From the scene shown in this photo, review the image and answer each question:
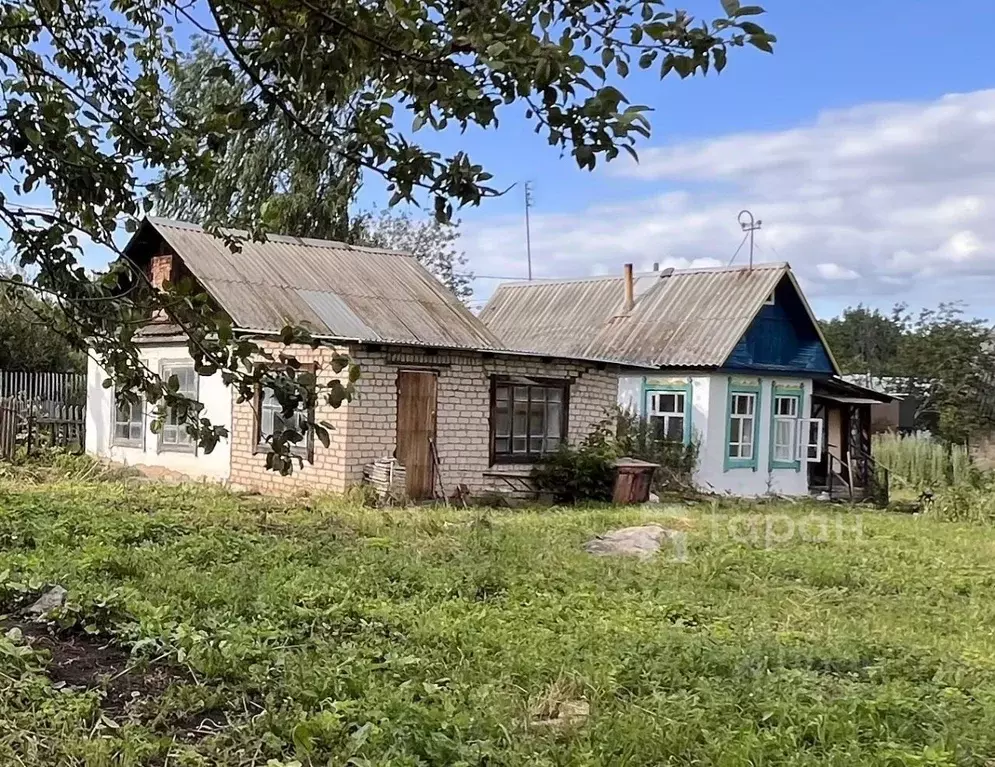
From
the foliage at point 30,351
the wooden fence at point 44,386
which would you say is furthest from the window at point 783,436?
the foliage at point 30,351

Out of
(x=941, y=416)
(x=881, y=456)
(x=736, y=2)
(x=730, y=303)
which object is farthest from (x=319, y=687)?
(x=941, y=416)

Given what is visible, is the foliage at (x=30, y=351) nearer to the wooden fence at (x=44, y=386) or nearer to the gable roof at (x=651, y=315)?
the wooden fence at (x=44, y=386)

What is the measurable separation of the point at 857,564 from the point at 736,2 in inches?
337

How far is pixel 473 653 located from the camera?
18.5ft

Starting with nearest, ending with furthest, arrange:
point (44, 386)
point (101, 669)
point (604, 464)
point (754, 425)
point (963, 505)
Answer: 1. point (101, 669)
2. point (963, 505)
3. point (604, 464)
4. point (754, 425)
5. point (44, 386)

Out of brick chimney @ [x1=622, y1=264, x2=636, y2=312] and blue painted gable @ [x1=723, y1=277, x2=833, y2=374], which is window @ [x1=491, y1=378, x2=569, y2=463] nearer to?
blue painted gable @ [x1=723, y1=277, x2=833, y2=374]

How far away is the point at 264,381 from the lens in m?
3.05

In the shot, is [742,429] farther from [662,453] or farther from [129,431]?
[129,431]

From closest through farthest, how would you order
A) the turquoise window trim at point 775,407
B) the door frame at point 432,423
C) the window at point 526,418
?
1. the door frame at point 432,423
2. the window at point 526,418
3. the turquoise window trim at point 775,407

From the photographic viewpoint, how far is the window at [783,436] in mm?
19812

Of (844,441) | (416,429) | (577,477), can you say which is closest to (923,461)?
(844,441)

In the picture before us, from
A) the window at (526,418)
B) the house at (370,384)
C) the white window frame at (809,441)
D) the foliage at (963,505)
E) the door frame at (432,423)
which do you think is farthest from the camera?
the white window frame at (809,441)

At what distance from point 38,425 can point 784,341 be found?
13.8 m

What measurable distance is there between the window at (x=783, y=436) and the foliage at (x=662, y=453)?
6.45ft
